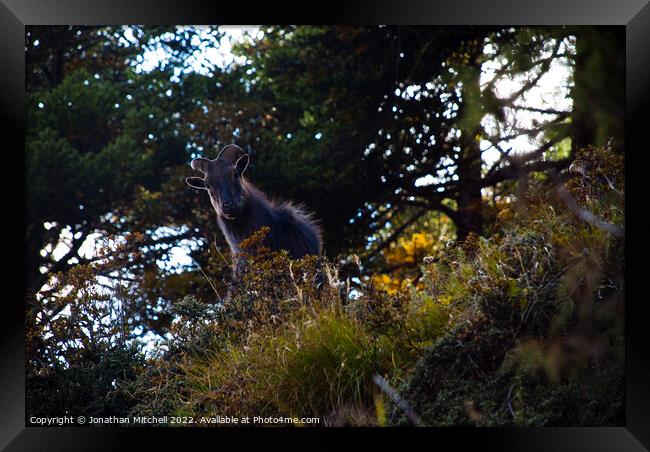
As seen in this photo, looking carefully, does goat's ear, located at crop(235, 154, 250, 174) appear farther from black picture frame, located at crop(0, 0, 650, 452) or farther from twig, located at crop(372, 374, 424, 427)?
twig, located at crop(372, 374, 424, 427)

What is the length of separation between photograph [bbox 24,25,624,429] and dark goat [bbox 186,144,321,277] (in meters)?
0.03

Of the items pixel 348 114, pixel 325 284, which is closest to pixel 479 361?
pixel 325 284

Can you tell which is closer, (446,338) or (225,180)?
(446,338)

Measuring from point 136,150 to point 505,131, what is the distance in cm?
450

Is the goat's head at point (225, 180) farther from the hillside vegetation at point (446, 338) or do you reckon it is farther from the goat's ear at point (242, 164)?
the hillside vegetation at point (446, 338)

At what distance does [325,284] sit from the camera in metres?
7.02

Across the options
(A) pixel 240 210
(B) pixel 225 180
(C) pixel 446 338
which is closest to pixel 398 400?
(C) pixel 446 338

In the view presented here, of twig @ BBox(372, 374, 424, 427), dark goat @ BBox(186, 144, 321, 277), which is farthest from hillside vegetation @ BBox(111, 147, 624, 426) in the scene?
dark goat @ BBox(186, 144, 321, 277)

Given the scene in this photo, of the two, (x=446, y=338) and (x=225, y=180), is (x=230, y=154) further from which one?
(x=446, y=338)

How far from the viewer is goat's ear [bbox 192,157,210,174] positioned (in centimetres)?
879

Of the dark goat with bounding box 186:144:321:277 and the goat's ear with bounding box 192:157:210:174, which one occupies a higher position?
the goat's ear with bounding box 192:157:210:174
